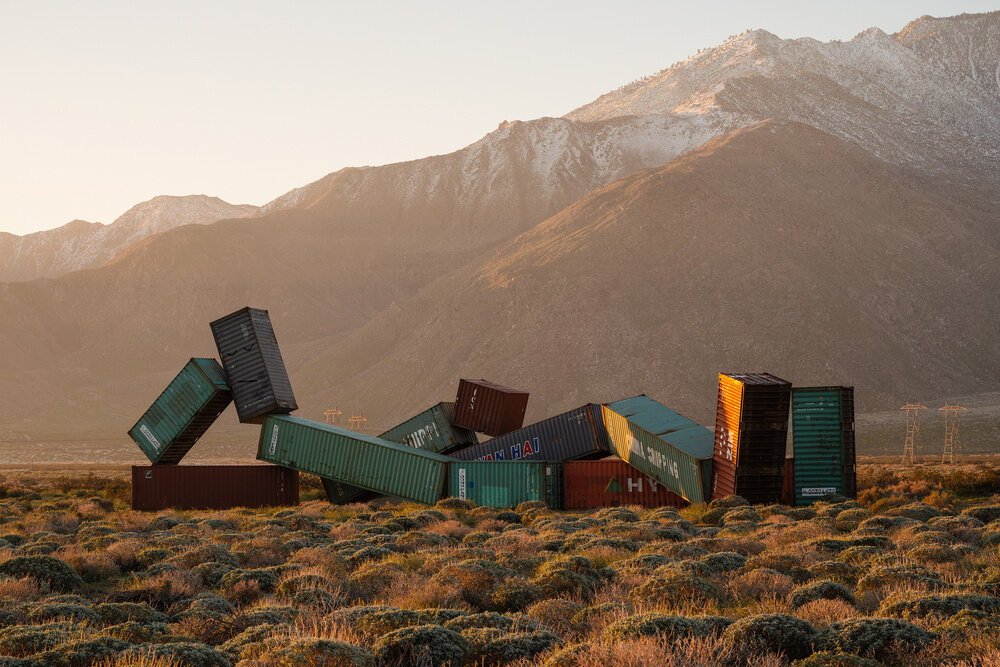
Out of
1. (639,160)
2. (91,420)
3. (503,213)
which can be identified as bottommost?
(91,420)

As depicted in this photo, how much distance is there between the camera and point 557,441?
38062 mm

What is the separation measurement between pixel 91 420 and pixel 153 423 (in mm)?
96662

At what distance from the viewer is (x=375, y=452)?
35.3m

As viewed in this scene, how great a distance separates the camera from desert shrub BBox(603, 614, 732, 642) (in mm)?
10305

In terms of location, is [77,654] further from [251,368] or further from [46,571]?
[251,368]

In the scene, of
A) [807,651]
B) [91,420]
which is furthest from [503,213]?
[807,651]

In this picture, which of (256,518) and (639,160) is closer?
(256,518)

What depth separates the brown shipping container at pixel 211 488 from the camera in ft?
122

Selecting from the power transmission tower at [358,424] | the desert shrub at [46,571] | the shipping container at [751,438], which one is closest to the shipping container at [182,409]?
the desert shrub at [46,571]

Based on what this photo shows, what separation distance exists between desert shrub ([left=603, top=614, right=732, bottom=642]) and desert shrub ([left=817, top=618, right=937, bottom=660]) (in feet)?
4.65

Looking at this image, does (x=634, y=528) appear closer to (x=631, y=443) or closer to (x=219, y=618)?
(x=631, y=443)

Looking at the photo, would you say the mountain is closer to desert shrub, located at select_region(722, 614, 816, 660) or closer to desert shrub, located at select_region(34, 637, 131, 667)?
desert shrub, located at select_region(722, 614, 816, 660)

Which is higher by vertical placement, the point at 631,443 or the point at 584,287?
the point at 584,287

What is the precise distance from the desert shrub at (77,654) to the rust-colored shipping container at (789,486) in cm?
2691
